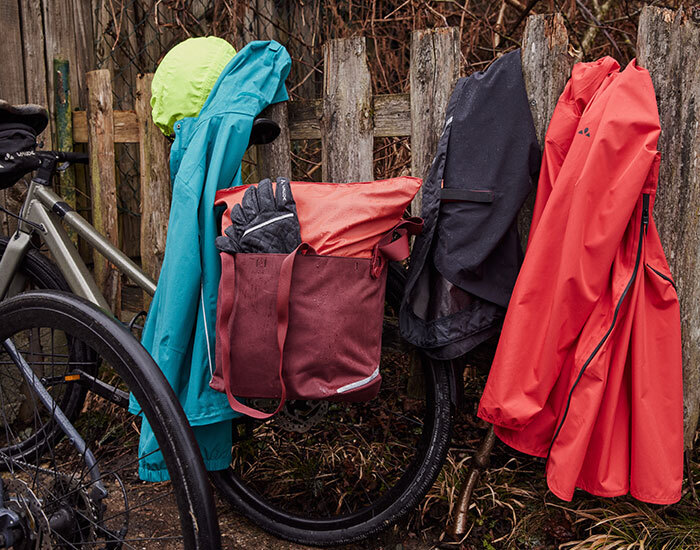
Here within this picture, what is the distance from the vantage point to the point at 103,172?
2756 millimetres

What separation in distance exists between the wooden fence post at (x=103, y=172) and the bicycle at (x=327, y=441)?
0.96 feet

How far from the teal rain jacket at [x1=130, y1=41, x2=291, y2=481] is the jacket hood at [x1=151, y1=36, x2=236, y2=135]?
55mm

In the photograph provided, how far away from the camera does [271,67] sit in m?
2.05

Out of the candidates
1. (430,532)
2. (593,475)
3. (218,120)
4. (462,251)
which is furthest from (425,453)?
(218,120)

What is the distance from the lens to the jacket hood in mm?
2018

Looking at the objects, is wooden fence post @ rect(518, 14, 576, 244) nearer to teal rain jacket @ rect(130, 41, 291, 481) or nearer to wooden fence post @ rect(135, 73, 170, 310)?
teal rain jacket @ rect(130, 41, 291, 481)

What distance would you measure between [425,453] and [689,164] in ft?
3.94


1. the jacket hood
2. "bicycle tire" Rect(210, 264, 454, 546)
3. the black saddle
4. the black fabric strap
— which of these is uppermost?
the jacket hood

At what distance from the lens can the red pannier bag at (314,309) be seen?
1.63m

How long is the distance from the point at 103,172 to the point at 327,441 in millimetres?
1567

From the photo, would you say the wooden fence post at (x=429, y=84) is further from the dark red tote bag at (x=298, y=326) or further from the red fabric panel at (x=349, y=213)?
the dark red tote bag at (x=298, y=326)

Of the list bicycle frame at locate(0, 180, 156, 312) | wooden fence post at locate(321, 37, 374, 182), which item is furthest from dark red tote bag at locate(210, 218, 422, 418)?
bicycle frame at locate(0, 180, 156, 312)

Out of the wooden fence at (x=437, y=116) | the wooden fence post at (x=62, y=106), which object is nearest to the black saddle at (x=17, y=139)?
the wooden fence at (x=437, y=116)

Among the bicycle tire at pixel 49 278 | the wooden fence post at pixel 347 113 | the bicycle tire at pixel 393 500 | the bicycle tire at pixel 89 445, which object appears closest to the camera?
the bicycle tire at pixel 89 445
